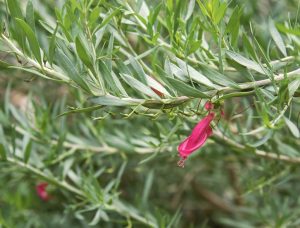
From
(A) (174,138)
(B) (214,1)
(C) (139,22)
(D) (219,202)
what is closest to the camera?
(B) (214,1)

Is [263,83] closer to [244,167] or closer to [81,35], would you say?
[81,35]

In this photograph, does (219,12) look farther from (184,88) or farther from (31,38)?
(31,38)

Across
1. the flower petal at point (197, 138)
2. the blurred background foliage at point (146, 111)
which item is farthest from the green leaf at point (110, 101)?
the flower petal at point (197, 138)

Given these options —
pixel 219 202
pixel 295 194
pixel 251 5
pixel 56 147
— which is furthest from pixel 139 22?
pixel 219 202

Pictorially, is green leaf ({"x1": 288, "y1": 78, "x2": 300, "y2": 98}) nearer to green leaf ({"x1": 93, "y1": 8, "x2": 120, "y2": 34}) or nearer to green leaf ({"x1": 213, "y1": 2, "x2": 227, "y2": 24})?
green leaf ({"x1": 213, "y1": 2, "x2": 227, "y2": 24})

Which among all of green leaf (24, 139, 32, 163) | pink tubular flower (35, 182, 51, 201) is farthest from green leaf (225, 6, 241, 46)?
pink tubular flower (35, 182, 51, 201)

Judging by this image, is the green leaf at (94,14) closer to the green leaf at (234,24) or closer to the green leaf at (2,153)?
→ the green leaf at (234,24)

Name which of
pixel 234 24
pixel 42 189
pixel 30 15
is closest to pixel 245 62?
pixel 234 24

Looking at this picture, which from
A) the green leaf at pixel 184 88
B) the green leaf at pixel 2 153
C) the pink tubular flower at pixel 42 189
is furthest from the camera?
the pink tubular flower at pixel 42 189
